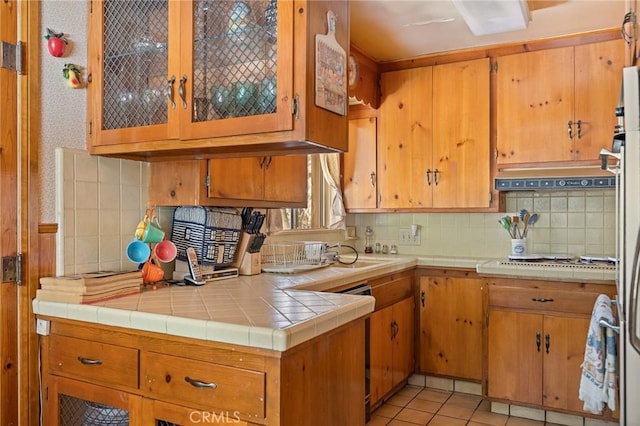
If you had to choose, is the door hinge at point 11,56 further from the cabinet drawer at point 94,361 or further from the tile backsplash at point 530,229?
the tile backsplash at point 530,229

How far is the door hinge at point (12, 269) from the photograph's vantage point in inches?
70.9

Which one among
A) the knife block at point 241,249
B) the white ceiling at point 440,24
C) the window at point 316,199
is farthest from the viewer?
the window at point 316,199

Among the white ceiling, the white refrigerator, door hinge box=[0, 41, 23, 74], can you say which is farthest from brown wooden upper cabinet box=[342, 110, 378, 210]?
door hinge box=[0, 41, 23, 74]

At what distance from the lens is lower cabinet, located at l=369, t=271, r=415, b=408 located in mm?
2918

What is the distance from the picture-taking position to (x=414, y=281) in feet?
11.5

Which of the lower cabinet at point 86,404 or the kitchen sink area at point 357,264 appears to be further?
the kitchen sink area at point 357,264

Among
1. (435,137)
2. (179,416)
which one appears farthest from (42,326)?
(435,137)

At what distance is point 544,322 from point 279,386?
2110 millimetres

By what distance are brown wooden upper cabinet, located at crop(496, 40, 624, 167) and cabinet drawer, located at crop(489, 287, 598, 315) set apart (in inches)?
35.2

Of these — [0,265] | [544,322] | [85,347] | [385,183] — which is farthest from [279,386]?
[385,183]


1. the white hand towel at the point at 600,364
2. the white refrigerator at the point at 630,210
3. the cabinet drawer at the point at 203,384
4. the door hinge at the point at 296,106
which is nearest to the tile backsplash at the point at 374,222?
the cabinet drawer at the point at 203,384

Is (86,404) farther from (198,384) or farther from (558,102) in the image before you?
(558,102)

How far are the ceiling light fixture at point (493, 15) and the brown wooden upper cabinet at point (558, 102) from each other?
18.6 inches

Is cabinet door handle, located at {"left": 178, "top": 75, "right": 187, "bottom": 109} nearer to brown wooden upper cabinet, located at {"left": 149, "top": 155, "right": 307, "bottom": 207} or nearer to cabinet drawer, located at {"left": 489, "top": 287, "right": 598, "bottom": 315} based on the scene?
brown wooden upper cabinet, located at {"left": 149, "top": 155, "right": 307, "bottom": 207}
